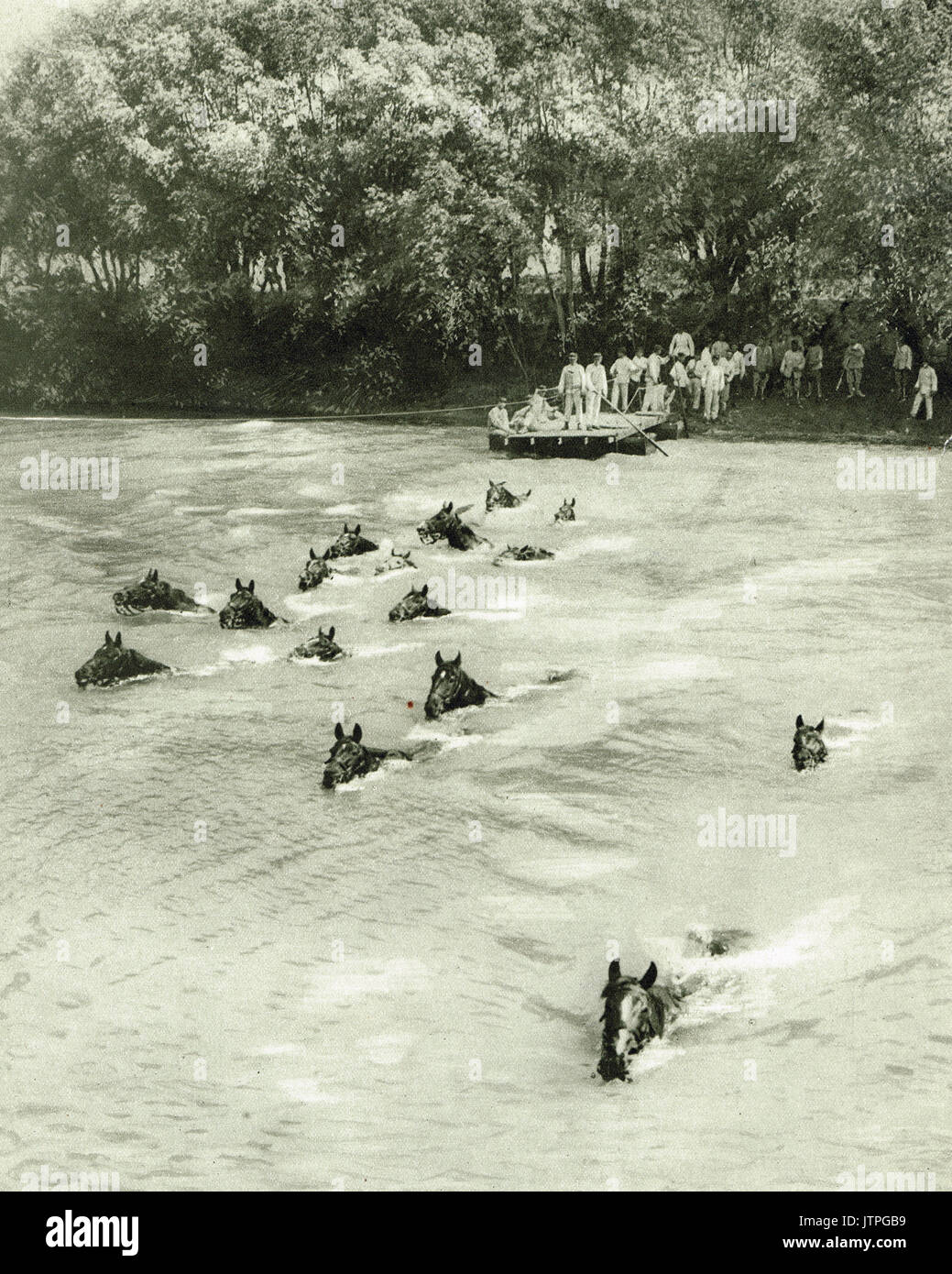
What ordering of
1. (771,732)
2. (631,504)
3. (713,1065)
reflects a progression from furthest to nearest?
(631,504) < (771,732) < (713,1065)

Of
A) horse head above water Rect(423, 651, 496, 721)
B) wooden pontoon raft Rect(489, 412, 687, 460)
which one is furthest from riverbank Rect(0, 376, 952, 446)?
horse head above water Rect(423, 651, 496, 721)

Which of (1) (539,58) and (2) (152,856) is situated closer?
(2) (152,856)

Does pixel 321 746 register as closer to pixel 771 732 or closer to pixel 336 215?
pixel 771 732

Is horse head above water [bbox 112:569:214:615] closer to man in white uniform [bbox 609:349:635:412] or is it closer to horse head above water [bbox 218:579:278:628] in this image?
horse head above water [bbox 218:579:278:628]

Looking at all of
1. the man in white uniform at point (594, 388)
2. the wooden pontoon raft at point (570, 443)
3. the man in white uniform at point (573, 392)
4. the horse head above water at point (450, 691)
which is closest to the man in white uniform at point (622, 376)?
the man in white uniform at point (594, 388)

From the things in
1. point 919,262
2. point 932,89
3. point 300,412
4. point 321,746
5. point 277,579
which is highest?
point 932,89

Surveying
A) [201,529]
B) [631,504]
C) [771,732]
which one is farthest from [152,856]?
[631,504]

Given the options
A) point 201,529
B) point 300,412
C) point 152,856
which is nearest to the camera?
point 152,856
